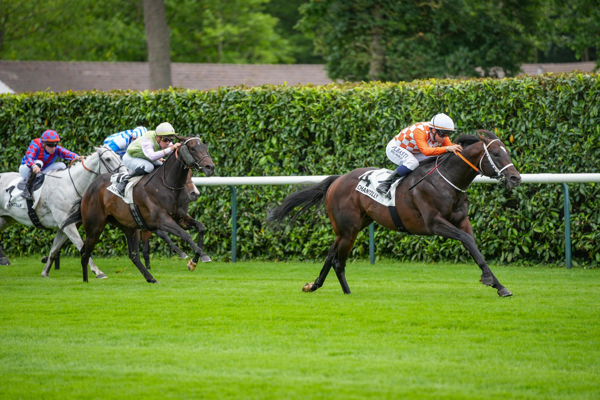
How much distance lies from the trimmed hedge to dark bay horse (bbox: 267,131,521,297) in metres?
2.63

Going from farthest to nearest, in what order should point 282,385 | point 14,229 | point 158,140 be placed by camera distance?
point 14,229 < point 158,140 < point 282,385

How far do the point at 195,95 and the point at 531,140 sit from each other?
5.07m

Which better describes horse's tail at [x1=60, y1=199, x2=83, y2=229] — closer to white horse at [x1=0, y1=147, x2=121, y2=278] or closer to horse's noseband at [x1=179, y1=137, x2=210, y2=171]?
white horse at [x1=0, y1=147, x2=121, y2=278]

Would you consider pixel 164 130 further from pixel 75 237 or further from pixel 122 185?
pixel 75 237

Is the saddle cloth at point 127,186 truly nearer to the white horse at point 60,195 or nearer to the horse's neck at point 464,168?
the white horse at point 60,195

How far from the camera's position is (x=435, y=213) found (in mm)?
7750

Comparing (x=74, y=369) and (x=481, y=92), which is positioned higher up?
(x=481, y=92)

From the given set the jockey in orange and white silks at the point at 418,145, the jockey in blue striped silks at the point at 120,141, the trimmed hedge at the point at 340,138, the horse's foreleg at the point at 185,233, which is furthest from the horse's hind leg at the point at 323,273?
the jockey in blue striped silks at the point at 120,141

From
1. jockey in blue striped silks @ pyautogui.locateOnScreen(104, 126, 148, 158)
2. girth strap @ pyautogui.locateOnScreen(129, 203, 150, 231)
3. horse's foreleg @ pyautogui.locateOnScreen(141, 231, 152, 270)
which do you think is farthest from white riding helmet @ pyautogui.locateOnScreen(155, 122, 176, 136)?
horse's foreleg @ pyautogui.locateOnScreen(141, 231, 152, 270)

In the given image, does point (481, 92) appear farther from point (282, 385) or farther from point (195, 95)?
point (282, 385)

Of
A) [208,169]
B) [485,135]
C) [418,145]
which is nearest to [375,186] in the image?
[418,145]

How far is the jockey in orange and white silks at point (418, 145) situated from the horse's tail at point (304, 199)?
0.71 metres

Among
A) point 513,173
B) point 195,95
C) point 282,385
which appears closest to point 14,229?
point 195,95

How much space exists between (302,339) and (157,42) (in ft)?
58.5
